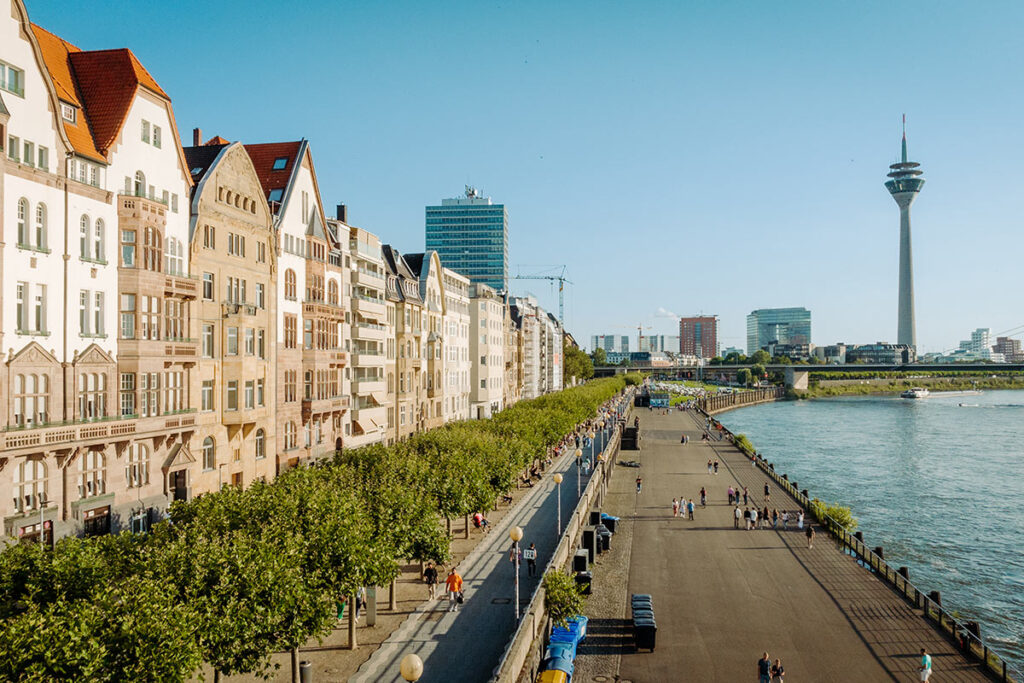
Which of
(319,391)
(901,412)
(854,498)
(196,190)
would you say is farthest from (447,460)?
(901,412)

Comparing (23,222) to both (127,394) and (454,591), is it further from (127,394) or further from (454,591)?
(454,591)

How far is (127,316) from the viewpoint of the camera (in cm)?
3619

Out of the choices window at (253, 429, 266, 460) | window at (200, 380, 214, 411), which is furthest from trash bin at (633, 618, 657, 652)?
window at (253, 429, 266, 460)

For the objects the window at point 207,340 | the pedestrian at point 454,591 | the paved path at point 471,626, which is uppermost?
the window at point 207,340

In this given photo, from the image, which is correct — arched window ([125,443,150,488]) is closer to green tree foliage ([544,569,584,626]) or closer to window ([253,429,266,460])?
window ([253,429,266,460])

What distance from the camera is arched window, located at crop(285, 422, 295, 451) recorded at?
50.8 metres

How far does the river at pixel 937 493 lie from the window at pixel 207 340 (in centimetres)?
4373

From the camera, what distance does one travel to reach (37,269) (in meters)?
31.6

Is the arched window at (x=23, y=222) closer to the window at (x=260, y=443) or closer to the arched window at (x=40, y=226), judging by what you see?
the arched window at (x=40, y=226)

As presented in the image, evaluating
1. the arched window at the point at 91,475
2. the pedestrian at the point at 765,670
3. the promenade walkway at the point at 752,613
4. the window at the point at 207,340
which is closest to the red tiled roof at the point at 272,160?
the window at the point at 207,340

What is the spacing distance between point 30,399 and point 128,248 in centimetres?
884

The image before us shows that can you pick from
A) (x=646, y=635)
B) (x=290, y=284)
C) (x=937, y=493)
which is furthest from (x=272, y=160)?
(x=937, y=493)

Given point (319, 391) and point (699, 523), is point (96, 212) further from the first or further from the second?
point (699, 523)

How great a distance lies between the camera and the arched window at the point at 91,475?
110 feet
